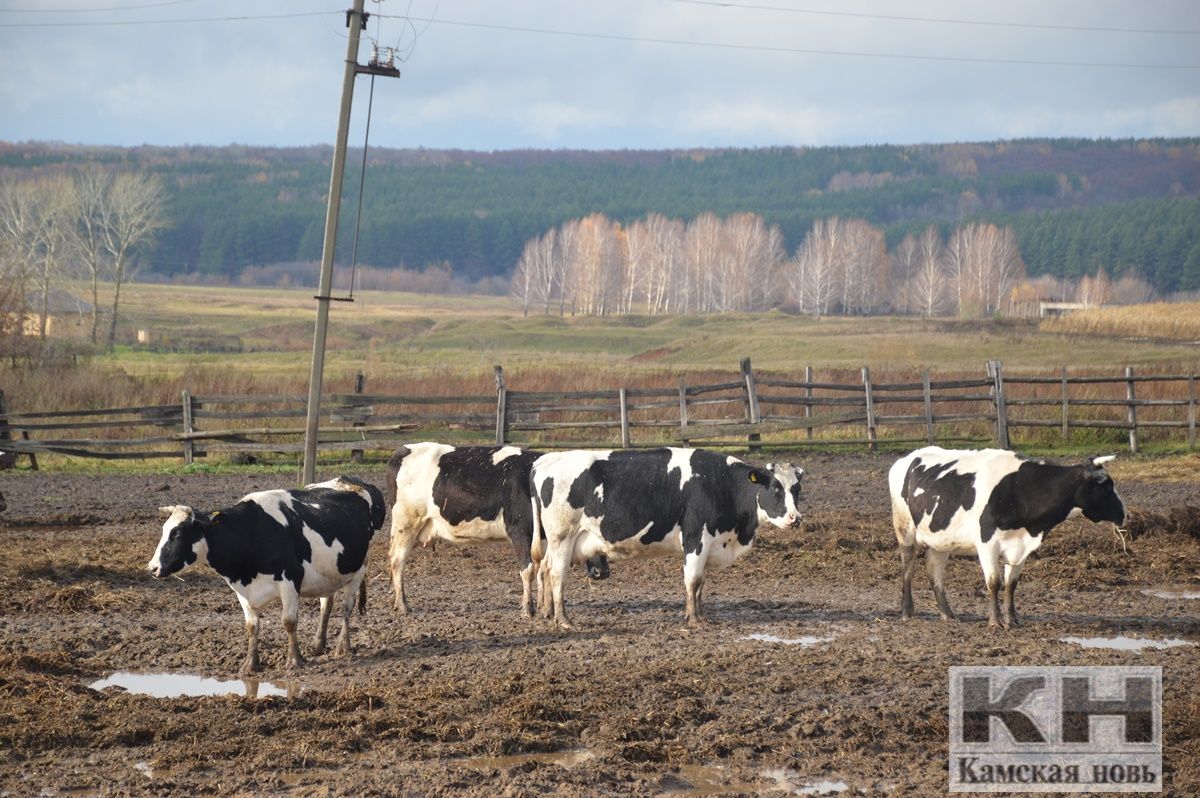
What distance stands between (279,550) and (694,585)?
3667 millimetres

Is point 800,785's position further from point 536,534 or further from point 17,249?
point 17,249

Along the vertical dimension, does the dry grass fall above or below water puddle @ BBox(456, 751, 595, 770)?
above

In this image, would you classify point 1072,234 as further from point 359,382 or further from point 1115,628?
point 1115,628

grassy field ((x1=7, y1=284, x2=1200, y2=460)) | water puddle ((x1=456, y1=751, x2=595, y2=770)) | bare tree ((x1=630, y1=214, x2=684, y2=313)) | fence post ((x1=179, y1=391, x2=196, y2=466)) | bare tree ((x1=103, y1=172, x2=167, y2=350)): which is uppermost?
bare tree ((x1=630, y1=214, x2=684, y2=313))

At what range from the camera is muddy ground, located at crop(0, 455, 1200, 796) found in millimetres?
7402

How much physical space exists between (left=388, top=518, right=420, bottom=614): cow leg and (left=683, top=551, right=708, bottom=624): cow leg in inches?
107

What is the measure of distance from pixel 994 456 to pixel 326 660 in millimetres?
6115

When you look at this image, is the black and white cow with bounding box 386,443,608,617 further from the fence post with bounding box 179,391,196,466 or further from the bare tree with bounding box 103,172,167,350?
the bare tree with bounding box 103,172,167,350

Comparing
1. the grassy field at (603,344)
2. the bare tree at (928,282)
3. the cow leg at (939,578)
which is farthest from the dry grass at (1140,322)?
the cow leg at (939,578)

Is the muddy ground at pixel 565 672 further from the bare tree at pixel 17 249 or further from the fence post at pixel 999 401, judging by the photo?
the bare tree at pixel 17 249

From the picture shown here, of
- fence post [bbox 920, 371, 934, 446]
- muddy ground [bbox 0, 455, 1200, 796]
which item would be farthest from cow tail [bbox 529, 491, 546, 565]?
fence post [bbox 920, 371, 934, 446]

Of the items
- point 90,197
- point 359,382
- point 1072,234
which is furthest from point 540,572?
point 1072,234

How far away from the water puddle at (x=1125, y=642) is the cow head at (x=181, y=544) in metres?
6.92

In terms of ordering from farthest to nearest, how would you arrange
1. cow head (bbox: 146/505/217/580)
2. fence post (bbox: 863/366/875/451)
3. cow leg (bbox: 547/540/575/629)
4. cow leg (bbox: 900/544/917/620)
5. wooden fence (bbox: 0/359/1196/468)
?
fence post (bbox: 863/366/875/451) < wooden fence (bbox: 0/359/1196/468) < cow leg (bbox: 900/544/917/620) < cow leg (bbox: 547/540/575/629) < cow head (bbox: 146/505/217/580)
